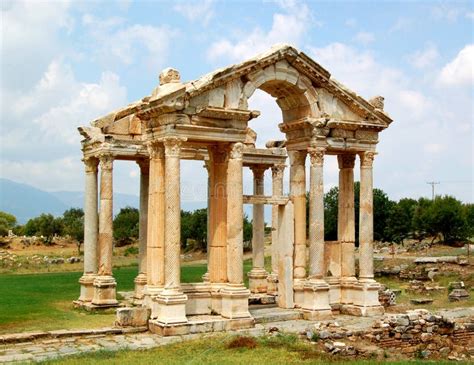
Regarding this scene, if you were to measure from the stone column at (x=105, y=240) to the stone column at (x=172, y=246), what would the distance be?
18.3ft

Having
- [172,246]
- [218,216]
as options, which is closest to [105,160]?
[218,216]

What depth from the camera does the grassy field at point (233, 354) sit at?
14016mm

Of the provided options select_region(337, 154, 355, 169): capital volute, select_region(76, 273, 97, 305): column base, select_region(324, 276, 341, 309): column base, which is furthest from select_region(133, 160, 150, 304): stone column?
select_region(337, 154, 355, 169): capital volute

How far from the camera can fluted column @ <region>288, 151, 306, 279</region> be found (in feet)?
69.2

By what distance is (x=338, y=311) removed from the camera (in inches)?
861

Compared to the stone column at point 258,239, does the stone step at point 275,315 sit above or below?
below

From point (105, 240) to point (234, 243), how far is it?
22.0 ft

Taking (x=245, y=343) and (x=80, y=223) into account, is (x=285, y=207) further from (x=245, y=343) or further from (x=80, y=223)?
(x=80, y=223)

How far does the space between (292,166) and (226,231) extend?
137 inches

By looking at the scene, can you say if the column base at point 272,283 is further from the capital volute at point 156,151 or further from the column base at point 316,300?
the capital volute at point 156,151

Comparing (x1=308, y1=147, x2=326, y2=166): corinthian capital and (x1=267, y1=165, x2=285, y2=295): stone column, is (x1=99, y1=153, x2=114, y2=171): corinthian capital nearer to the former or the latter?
(x1=267, y1=165, x2=285, y2=295): stone column

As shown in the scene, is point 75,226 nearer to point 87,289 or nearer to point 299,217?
point 87,289

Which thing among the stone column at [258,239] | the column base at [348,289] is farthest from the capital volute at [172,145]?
the stone column at [258,239]

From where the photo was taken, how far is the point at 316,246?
20734 millimetres
